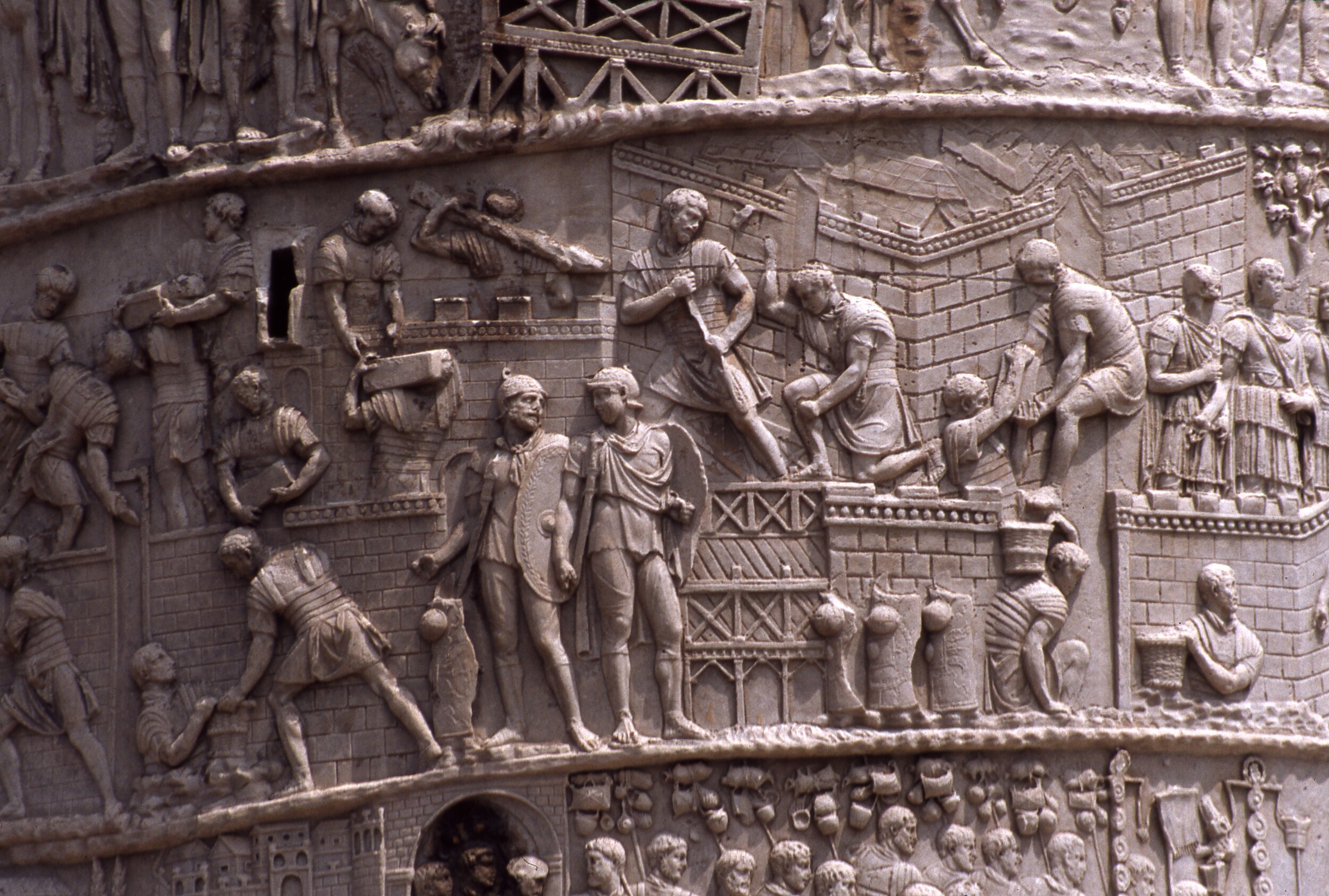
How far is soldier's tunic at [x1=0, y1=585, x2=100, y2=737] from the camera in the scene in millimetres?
14922

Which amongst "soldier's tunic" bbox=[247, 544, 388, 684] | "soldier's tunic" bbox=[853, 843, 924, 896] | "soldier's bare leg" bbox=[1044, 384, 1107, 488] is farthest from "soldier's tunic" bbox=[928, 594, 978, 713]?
"soldier's tunic" bbox=[247, 544, 388, 684]

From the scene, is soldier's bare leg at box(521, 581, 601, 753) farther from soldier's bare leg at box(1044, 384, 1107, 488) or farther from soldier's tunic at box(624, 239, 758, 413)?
soldier's bare leg at box(1044, 384, 1107, 488)

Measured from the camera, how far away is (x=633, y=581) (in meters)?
14.3

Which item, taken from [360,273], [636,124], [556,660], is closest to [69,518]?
[360,273]

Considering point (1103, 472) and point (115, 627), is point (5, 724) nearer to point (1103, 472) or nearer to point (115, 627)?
point (115, 627)

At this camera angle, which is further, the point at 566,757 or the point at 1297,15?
the point at 1297,15

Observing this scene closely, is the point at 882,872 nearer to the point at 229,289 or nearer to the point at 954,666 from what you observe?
the point at 954,666

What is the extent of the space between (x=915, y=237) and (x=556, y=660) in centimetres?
318

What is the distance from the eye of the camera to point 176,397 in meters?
14.9

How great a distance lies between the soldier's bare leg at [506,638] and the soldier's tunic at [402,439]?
0.64 metres

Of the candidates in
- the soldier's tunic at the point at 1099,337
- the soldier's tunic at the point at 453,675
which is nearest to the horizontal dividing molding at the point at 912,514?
the soldier's tunic at the point at 1099,337

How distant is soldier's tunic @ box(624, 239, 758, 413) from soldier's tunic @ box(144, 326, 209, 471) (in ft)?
8.36

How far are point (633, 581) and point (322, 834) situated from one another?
2.21 meters

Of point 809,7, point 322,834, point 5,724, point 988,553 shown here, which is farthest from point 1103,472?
point 5,724
